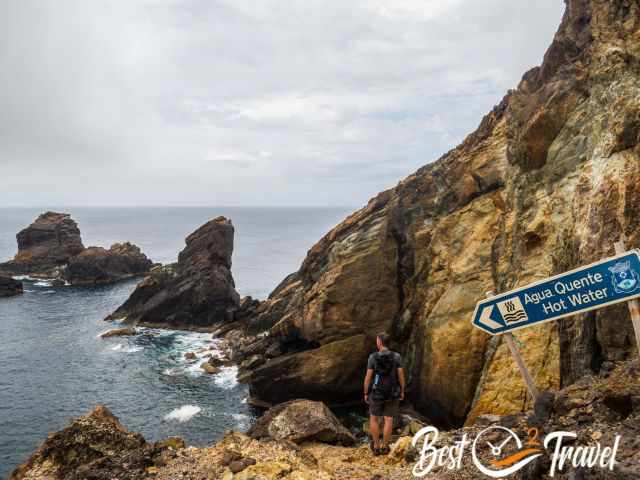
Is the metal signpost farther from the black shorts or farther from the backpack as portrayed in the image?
the black shorts

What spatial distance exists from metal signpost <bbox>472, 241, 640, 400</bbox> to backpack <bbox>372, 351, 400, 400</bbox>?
13.7ft

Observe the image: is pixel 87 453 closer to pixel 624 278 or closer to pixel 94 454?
pixel 94 454

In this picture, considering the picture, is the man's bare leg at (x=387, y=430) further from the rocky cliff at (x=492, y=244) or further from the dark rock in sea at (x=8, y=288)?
the dark rock in sea at (x=8, y=288)

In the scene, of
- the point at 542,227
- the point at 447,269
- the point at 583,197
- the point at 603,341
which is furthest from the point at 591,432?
the point at 447,269

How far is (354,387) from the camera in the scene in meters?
28.9

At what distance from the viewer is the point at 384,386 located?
11.5 metres

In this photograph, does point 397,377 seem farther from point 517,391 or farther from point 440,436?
point 517,391

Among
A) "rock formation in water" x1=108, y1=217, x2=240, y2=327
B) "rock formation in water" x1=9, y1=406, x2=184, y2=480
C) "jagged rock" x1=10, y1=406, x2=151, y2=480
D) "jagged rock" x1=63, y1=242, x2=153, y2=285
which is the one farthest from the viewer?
"jagged rock" x1=63, y1=242, x2=153, y2=285

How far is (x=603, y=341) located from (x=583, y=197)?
19.0 ft

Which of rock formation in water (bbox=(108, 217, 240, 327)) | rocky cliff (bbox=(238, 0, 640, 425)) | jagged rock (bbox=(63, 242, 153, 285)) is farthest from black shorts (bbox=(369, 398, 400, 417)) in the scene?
jagged rock (bbox=(63, 242, 153, 285))

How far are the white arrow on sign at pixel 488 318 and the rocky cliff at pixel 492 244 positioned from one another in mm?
4674

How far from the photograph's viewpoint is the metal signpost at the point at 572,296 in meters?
6.23

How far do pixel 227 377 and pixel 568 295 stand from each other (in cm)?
3266

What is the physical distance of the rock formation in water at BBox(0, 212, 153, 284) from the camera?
8031cm
